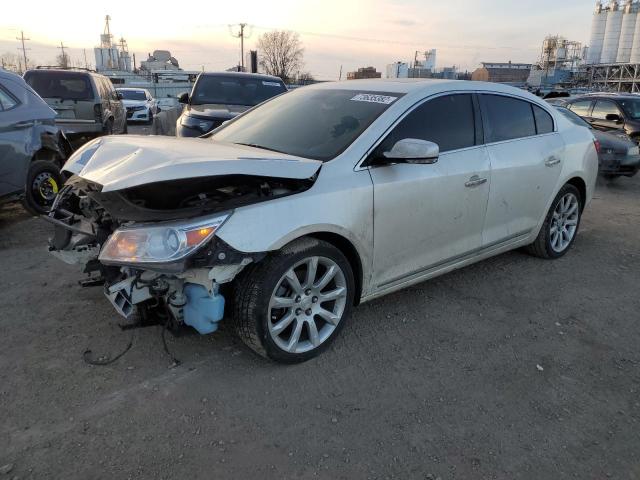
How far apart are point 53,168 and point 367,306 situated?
4.57 m

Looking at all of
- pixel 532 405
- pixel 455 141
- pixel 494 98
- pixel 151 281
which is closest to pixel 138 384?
pixel 151 281

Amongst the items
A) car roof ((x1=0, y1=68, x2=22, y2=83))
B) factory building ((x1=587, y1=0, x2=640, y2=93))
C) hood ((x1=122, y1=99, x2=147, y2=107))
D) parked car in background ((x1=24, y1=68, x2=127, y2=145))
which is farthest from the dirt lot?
factory building ((x1=587, y1=0, x2=640, y2=93))

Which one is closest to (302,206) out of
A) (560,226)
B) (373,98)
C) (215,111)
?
(373,98)

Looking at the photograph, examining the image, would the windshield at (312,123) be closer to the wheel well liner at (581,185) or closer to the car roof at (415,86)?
the car roof at (415,86)

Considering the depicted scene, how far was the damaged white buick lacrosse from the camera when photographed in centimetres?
275

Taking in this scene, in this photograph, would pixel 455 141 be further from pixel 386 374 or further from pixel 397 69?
pixel 397 69

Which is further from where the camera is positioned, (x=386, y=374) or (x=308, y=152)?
(x=308, y=152)

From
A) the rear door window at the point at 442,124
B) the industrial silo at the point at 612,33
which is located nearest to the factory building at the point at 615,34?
the industrial silo at the point at 612,33

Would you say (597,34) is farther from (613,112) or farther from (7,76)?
(7,76)

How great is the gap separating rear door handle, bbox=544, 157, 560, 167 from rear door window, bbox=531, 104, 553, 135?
26 centimetres

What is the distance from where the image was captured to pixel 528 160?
4.44m

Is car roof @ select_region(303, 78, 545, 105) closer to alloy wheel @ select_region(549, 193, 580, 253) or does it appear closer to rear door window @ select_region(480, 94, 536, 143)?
rear door window @ select_region(480, 94, 536, 143)

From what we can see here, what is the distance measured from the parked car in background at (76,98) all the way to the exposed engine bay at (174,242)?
25.6 ft

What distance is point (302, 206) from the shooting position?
9.65ft
